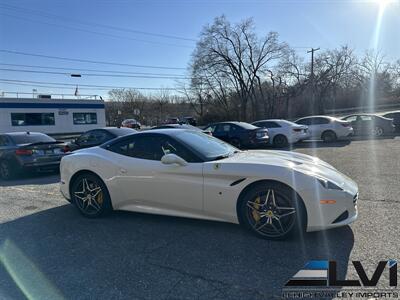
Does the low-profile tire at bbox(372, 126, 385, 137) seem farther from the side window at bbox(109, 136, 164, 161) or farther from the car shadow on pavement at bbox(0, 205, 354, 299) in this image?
the side window at bbox(109, 136, 164, 161)

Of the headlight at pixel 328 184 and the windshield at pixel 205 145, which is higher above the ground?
the windshield at pixel 205 145

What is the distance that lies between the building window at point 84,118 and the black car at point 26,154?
2965cm

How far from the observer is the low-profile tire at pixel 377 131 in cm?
1783

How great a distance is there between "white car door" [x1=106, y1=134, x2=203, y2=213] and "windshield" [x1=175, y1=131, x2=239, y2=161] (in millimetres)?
192

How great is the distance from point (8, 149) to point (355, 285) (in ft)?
32.2

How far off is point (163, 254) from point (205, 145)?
1799mm

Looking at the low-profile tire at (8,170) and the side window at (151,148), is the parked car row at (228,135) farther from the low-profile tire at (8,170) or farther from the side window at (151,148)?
the side window at (151,148)

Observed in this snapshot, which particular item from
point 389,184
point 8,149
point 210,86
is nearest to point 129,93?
point 210,86

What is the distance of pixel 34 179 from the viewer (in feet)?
30.8

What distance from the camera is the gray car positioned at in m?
17.6

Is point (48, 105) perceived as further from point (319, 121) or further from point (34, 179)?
point (319, 121)

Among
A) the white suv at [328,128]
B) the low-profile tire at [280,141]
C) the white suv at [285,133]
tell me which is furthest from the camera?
the white suv at [328,128]

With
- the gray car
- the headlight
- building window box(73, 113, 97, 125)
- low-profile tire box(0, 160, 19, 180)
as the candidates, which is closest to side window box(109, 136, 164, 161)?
the headlight

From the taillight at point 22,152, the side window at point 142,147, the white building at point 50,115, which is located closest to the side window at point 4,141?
the taillight at point 22,152
